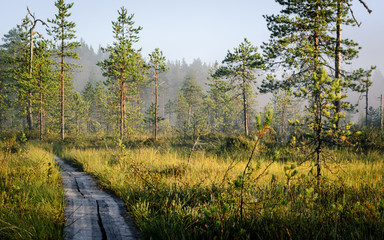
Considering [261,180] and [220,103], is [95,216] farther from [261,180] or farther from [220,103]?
[220,103]

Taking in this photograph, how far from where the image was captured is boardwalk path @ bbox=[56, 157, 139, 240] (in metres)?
2.53

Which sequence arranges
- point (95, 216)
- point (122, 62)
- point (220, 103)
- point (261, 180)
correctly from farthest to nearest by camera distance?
point (220, 103) → point (122, 62) → point (261, 180) → point (95, 216)

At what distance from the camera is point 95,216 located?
3.03 meters

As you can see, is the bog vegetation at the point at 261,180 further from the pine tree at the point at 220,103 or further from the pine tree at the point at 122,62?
the pine tree at the point at 220,103

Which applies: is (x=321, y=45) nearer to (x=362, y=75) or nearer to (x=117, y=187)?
(x=362, y=75)

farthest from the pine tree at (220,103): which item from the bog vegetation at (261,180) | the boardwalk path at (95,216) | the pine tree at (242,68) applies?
the boardwalk path at (95,216)

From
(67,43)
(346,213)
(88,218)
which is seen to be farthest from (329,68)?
(67,43)

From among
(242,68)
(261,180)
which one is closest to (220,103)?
(242,68)

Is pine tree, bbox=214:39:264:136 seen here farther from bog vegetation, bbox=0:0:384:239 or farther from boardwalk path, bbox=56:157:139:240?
boardwalk path, bbox=56:157:139:240

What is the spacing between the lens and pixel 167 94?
3575 inches

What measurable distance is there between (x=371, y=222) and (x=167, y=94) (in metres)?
90.2

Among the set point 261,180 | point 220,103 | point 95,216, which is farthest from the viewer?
point 220,103

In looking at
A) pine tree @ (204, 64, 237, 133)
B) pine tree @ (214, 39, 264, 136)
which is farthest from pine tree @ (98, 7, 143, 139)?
pine tree @ (204, 64, 237, 133)

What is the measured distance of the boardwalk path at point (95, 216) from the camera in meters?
2.53
